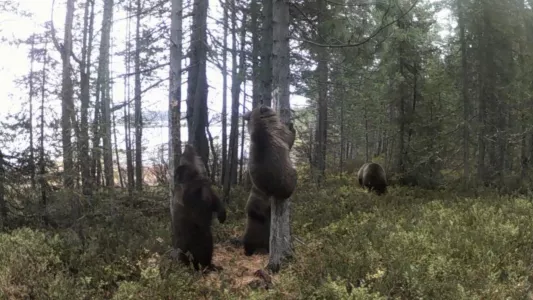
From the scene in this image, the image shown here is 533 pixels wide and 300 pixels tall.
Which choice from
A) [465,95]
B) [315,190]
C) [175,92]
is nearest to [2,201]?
[175,92]

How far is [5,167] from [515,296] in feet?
37.6

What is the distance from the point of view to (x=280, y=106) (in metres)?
7.38

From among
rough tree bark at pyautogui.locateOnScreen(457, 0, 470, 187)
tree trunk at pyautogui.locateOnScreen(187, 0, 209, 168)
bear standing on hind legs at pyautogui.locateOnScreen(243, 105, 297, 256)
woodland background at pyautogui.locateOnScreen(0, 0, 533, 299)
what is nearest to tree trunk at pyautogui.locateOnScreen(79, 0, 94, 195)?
woodland background at pyautogui.locateOnScreen(0, 0, 533, 299)

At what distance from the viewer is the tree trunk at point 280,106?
7379 millimetres

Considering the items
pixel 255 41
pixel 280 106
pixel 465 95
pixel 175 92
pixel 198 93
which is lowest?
pixel 280 106

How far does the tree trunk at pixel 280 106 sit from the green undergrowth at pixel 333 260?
0.31 meters

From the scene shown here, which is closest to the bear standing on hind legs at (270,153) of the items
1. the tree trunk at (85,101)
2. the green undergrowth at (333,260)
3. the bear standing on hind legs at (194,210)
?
the bear standing on hind legs at (194,210)

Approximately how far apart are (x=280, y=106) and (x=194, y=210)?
7.74 ft

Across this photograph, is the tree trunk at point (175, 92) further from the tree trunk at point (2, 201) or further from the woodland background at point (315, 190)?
the tree trunk at point (2, 201)

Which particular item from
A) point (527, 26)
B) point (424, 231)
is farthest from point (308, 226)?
point (527, 26)

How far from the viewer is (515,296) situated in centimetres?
521

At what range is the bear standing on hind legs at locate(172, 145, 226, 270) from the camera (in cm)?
761

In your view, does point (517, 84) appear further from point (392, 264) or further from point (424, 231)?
point (392, 264)

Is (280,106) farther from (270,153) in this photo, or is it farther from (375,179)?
(375,179)
